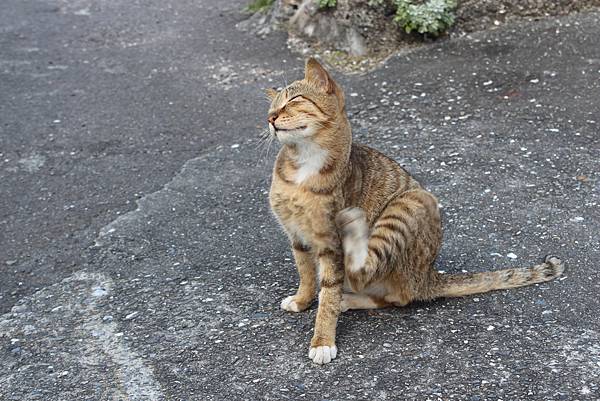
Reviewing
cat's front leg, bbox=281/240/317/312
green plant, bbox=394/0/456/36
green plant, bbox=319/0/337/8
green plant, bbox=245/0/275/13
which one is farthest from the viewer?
green plant, bbox=245/0/275/13

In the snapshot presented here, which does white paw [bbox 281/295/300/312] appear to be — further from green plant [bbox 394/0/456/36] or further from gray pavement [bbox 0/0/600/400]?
green plant [bbox 394/0/456/36]

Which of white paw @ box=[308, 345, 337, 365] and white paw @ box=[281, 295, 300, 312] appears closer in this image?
white paw @ box=[308, 345, 337, 365]

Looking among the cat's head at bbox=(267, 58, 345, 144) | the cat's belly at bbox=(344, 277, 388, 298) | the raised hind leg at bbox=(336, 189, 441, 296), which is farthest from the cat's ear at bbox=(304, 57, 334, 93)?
the cat's belly at bbox=(344, 277, 388, 298)

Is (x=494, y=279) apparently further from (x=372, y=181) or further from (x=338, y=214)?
(x=338, y=214)

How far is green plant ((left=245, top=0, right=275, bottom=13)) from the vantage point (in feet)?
34.9

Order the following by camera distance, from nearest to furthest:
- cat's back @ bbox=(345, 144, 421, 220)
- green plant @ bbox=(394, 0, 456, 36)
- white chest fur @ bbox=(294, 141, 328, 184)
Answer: white chest fur @ bbox=(294, 141, 328, 184) < cat's back @ bbox=(345, 144, 421, 220) < green plant @ bbox=(394, 0, 456, 36)

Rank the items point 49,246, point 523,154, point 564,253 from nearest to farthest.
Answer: point 564,253, point 49,246, point 523,154

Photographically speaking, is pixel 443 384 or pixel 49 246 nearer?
pixel 443 384

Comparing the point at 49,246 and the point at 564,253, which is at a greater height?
the point at 564,253

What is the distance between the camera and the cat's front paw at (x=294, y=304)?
16.0ft

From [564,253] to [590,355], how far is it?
1.14m

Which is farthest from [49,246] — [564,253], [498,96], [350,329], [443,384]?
[498,96]

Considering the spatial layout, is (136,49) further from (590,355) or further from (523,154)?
(590,355)

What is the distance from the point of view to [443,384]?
4.16m
